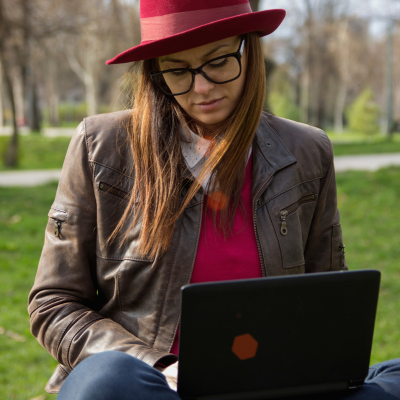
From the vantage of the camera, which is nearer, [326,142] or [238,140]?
[238,140]

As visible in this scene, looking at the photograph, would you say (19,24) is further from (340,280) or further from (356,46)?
(356,46)

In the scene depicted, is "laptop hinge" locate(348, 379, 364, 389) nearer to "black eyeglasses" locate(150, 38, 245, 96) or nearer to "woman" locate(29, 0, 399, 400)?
"woman" locate(29, 0, 399, 400)

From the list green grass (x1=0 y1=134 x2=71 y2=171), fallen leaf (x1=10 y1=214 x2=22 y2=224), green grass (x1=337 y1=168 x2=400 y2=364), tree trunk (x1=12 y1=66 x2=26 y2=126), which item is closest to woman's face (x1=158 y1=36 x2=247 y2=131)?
green grass (x1=337 y1=168 x2=400 y2=364)

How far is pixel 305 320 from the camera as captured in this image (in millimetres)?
1221

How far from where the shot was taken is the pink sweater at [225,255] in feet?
5.55

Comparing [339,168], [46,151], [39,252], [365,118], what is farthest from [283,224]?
[365,118]

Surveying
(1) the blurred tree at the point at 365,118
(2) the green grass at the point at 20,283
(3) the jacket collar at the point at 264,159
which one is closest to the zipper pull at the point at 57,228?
(3) the jacket collar at the point at 264,159

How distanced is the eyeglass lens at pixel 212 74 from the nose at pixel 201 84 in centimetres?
2

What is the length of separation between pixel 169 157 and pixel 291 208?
18.9 inches

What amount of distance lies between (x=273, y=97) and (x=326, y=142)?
30278 millimetres

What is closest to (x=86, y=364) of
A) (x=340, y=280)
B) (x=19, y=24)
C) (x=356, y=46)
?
(x=340, y=280)

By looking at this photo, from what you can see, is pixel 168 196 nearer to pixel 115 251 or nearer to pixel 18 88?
pixel 115 251

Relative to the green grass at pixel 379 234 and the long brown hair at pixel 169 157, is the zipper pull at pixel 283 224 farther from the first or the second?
the green grass at pixel 379 234

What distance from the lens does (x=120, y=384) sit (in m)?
1.18
